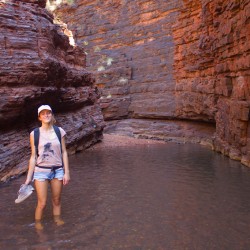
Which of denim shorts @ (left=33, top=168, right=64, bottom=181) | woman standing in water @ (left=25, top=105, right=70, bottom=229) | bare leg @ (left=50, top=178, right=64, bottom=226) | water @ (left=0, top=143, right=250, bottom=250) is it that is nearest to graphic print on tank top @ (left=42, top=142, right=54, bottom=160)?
woman standing in water @ (left=25, top=105, right=70, bottom=229)

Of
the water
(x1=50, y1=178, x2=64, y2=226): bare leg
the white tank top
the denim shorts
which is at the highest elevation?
the white tank top

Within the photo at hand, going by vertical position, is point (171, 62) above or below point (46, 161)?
above

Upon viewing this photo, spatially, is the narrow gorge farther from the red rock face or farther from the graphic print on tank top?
the graphic print on tank top

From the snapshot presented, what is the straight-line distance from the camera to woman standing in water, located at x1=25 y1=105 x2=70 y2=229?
5.05 metres

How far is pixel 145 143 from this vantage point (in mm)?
16250

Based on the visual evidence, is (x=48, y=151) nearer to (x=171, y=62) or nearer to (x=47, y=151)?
(x=47, y=151)

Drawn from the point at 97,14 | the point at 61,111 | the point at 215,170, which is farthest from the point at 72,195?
the point at 97,14

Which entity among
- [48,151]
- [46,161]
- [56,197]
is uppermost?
[48,151]

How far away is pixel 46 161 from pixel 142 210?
2.02 m

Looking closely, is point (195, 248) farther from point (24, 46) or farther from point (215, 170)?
point (24, 46)

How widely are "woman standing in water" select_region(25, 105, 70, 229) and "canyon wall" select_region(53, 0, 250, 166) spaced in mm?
6606

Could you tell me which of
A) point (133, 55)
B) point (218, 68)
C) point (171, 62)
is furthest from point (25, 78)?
point (133, 55)

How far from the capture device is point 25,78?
949cm

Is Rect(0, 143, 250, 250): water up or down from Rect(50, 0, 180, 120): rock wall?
down
